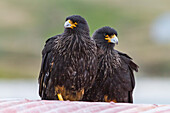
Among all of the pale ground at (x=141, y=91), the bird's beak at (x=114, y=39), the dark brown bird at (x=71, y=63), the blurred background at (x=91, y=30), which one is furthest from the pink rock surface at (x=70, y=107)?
the blurred background at (x=91, y=30)

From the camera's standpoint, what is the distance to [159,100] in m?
14.2

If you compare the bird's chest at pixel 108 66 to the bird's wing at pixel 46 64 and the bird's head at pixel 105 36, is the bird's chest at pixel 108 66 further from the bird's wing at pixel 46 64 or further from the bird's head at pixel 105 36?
the bird's wing at pixel 46 64

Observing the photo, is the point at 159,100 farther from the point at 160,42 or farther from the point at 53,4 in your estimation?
the point at 53,4

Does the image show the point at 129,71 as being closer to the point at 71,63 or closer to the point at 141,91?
the point at 71,63

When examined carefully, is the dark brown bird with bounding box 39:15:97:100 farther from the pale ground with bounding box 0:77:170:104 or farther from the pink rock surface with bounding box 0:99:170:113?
the pale ground with bounding box 0:77:170:104

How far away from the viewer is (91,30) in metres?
21.4

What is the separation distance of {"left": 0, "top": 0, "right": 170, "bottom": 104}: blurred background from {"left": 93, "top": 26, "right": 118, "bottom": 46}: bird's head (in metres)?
9.85

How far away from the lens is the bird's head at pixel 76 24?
4850mm

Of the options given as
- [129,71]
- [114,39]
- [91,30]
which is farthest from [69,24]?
[91,30]

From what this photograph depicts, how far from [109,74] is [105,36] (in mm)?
526

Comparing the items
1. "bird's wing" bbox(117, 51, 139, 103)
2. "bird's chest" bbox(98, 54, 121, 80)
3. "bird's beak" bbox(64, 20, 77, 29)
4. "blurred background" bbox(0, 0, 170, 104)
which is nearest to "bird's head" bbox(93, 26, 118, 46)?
"bird's chest" bbox(98, 54, 121, 80)

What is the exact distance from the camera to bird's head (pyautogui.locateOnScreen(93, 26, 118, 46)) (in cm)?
530

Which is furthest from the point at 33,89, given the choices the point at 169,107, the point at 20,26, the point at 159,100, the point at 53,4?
the point at 53,4

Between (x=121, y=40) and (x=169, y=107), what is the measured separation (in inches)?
883
